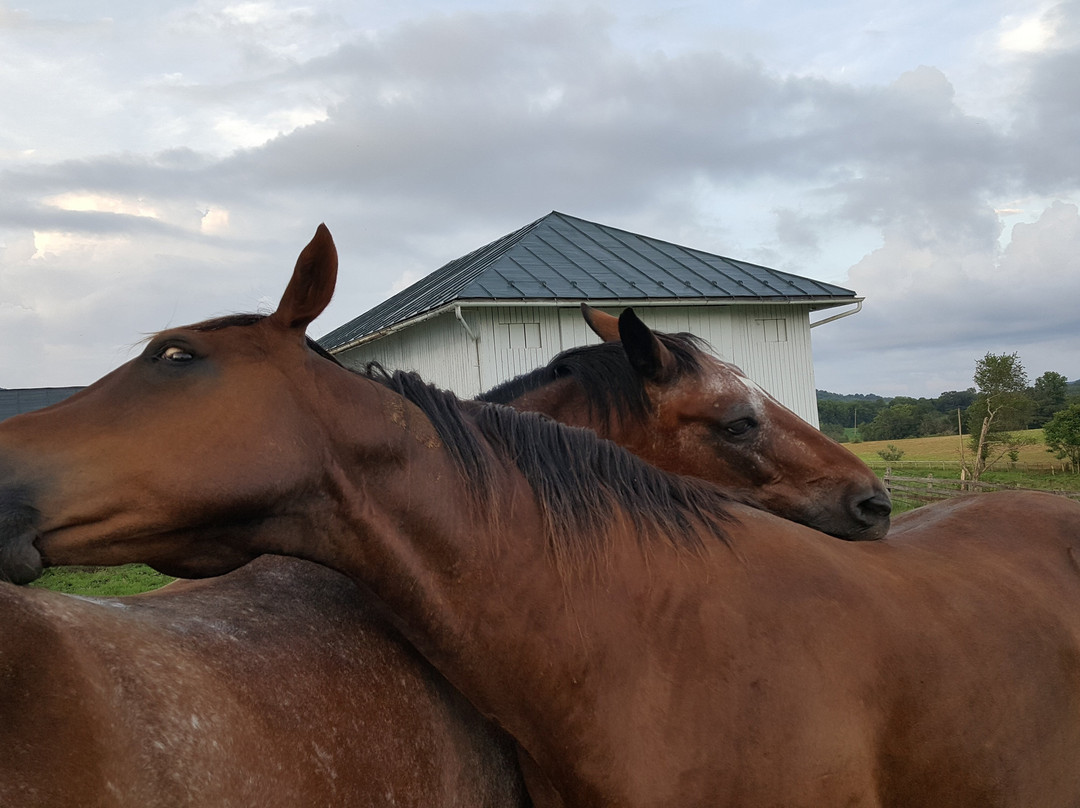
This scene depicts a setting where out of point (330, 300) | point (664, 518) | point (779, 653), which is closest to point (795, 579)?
point (779, 653)

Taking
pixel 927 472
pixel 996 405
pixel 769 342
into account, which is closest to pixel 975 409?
pixel 996 405

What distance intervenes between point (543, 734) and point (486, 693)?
0.17 metres

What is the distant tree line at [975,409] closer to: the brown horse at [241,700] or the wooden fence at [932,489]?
the wooden fence at [932,489]

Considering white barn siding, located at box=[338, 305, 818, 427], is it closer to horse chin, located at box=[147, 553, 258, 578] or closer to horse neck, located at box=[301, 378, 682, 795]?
horse neck, located at box=[301, 378, 682, 795]

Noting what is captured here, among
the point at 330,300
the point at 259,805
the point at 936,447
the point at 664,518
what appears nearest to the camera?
the point at 259,805

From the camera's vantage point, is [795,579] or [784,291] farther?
[784,291]

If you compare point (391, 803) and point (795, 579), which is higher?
point (795, 579)

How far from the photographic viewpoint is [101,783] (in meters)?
1.30

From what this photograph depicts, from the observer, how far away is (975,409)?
33.5 meters

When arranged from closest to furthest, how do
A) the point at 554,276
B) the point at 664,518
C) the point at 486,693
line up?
the point at 486,693
the point at 664,518
the point at 554,276

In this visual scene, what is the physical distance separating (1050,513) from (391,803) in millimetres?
2795

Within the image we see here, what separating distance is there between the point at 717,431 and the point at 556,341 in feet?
31.1

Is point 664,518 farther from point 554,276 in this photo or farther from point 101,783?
point 554,276

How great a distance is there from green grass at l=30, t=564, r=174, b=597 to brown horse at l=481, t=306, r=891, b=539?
7.15m
